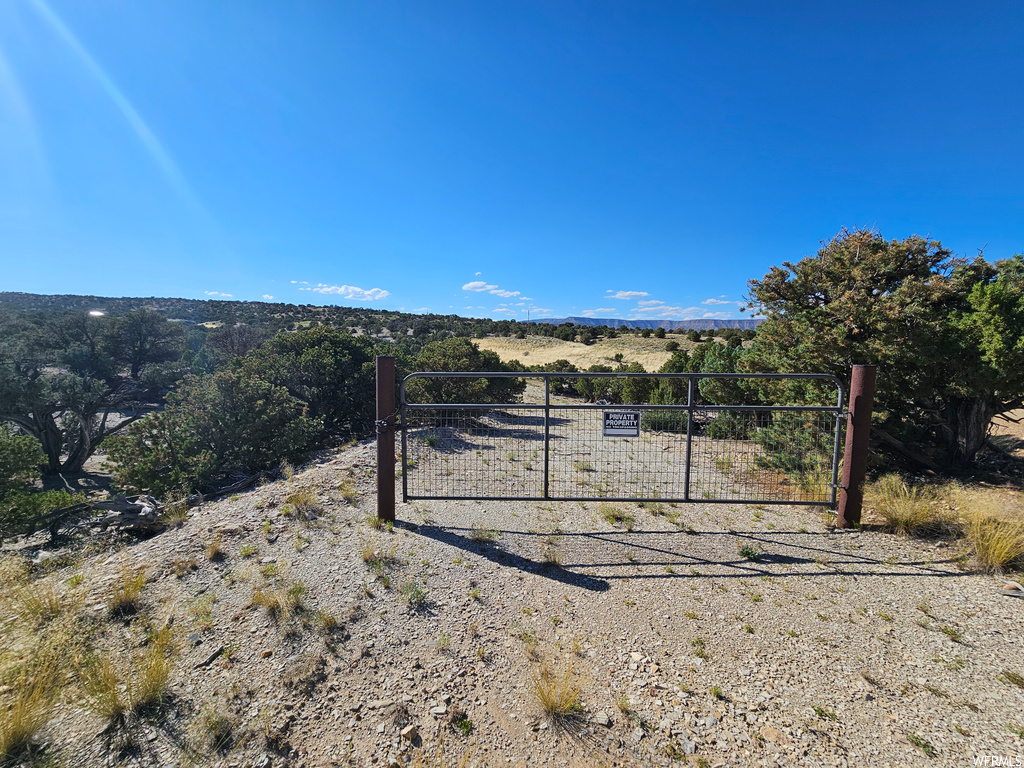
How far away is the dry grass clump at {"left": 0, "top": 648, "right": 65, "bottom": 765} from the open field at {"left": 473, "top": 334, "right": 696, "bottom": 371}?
2777cm

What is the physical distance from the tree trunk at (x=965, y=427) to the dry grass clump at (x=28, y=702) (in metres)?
11.2

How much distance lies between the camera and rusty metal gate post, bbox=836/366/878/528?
5.01 metres

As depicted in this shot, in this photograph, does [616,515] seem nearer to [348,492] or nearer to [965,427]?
[348,492]

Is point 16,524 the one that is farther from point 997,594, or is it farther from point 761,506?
point 997,594

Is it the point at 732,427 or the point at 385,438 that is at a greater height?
the point at 385,438

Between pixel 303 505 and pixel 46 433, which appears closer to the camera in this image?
pixel 303 505

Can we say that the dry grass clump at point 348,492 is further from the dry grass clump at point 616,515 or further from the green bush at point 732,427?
the green bush at point 732,427

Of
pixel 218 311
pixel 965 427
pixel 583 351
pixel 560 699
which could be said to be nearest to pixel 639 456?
pixel 965 427

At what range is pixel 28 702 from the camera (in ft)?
7.97

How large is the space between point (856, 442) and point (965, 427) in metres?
4.17

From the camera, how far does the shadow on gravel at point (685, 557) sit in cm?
425

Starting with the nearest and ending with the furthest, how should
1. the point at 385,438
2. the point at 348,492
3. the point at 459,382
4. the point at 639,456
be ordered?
1. the point at 385,438
2. the point at 348,492
3. the point at 639,456
4. the point at 459,382

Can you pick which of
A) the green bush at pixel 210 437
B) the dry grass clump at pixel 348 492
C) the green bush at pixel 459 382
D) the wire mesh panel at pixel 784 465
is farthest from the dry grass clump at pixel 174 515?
the wire mesh panel at pixel 784 465

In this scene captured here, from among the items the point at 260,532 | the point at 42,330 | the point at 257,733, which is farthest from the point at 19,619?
the point at 42,330
